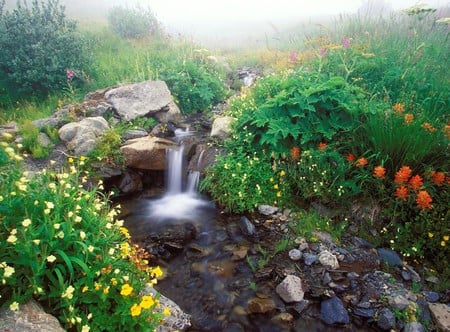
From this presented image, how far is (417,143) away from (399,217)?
117 cm

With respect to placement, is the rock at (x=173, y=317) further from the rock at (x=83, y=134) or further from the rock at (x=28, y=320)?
the rock at (x=83, y=134)

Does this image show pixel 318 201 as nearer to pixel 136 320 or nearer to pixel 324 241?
pixel 324 241

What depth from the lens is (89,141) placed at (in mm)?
6664

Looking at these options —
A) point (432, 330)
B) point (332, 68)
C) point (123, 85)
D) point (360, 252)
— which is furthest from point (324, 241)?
point (123, 85)

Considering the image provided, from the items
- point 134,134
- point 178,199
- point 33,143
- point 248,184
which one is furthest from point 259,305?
point 33,143

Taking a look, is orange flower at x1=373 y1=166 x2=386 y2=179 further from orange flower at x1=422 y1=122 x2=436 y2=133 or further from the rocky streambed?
the rocky streambed

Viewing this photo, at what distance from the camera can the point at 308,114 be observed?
18.7 feet

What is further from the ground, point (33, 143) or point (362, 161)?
point (362, 161)

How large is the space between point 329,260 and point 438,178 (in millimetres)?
1942

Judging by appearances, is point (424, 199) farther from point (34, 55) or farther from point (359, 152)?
point (34, 55)

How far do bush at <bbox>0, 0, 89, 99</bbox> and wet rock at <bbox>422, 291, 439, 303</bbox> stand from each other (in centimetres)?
973

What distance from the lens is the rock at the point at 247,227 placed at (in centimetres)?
538

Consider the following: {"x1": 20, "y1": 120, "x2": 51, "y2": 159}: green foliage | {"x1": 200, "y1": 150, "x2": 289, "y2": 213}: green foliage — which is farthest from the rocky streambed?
{"x1": 20, "y1": 120, "x2": 51, "y2": 159}: green foliage

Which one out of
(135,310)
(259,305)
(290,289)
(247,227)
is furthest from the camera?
(247,227)
